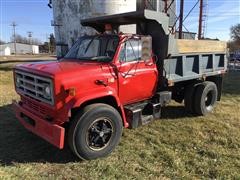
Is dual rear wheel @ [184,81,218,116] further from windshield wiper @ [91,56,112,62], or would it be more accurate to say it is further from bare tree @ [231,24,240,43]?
bare tree @ [231,24,240,43]

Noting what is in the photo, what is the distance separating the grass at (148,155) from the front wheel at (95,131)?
0.19 meters

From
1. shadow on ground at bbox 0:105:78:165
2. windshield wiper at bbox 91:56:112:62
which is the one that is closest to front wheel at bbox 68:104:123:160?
shadow on ground at bbox 0:105:78:165

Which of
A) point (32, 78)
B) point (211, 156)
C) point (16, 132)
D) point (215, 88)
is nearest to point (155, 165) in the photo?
point (211, 156)

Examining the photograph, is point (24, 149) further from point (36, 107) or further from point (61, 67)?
point (61, 67)

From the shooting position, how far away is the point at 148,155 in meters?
5.50

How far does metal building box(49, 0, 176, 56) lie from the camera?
17.0 m

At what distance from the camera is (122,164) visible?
5176 millimetres

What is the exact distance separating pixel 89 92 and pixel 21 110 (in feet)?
5.22

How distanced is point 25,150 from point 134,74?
2599 millimetres

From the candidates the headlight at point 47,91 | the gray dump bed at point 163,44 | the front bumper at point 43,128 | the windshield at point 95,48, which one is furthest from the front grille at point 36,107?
the gray dump bed at point 163,44

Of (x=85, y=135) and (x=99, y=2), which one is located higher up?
(x=99, y=2)

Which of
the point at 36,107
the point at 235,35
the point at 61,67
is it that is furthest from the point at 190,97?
the point at 235,35

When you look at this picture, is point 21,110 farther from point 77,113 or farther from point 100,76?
point 100,76

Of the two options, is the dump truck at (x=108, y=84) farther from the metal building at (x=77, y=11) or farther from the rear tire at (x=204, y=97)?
the metal building at (x=77, y=11)
